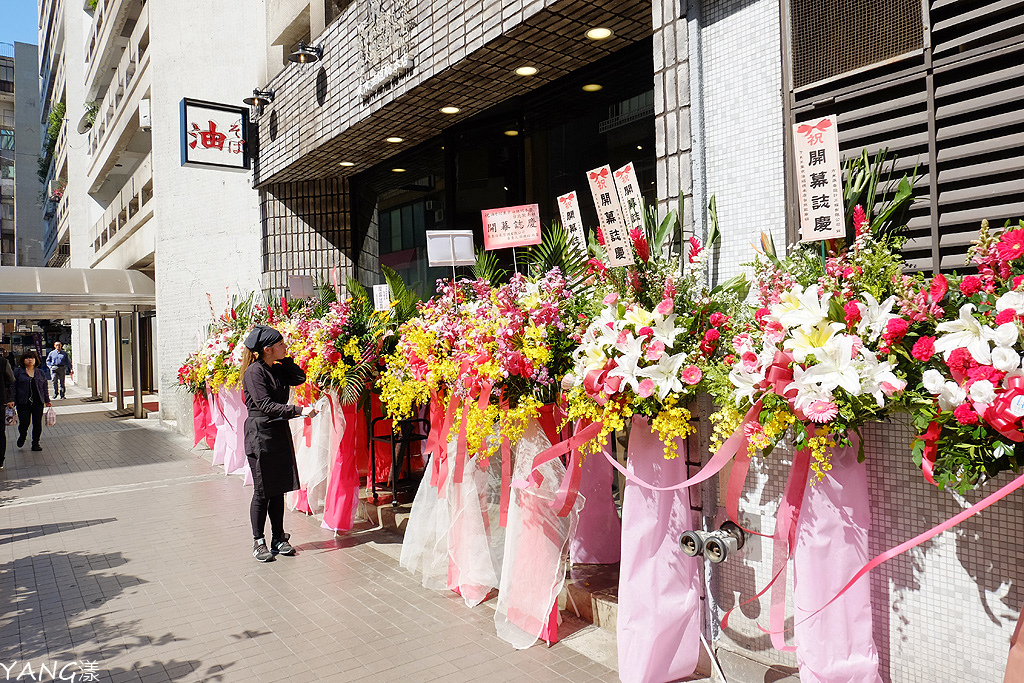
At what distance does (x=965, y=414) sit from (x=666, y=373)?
1.23 meters

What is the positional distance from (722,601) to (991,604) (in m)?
1.35

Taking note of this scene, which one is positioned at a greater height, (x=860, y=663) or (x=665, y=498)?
(x=665, y=498)

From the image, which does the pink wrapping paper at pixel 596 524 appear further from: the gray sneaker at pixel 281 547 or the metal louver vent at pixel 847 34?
the metal louver vent at pixel 847 34

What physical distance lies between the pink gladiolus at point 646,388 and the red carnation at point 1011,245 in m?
1.42

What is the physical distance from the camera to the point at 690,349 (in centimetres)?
341

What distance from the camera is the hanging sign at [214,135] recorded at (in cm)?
1065

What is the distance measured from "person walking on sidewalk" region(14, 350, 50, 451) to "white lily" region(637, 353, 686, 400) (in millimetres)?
13095

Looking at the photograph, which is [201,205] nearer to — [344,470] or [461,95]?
[461,95]

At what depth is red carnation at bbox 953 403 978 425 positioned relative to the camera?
2.35 metres

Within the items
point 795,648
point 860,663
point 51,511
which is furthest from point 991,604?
point 51,511

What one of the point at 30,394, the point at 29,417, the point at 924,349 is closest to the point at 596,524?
the point at 924,349

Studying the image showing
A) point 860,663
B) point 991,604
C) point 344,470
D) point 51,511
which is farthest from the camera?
point 51,511

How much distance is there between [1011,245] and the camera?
245 cm

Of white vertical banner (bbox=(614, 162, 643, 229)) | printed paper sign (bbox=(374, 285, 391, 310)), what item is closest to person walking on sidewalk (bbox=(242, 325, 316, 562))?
printed paper sign (bbox=(374, 285, 391, 310))
